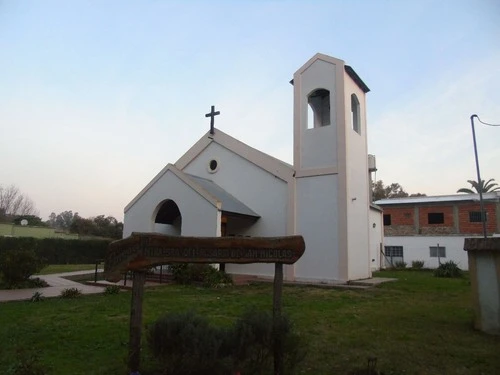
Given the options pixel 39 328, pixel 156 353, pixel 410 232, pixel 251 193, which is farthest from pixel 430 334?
pixel 410 232

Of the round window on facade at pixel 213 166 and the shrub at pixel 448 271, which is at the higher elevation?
the round window on facade at pixel 213 166

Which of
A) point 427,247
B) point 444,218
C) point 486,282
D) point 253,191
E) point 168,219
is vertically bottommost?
point 486,282

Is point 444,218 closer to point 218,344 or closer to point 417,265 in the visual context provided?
point 417,265

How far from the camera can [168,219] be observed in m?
20.9

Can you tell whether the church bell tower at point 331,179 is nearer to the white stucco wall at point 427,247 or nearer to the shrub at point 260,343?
the shrub at point 260,343

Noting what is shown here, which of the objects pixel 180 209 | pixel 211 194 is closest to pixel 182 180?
pixel 180 209

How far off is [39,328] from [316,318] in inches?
212

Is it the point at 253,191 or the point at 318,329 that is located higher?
the point at 253,191

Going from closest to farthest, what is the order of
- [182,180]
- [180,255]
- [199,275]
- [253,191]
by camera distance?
1. [180,255]
2. [199,275]
3. [182,180]
4. [253,191]

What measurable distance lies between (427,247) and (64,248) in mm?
28444

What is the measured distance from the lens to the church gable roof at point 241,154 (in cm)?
1806

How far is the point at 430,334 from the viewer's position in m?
7.18

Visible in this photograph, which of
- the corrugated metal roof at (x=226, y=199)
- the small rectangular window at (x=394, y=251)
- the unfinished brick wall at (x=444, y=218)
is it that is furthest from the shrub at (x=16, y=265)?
the unfinished brick wall at (x=444, y=218)

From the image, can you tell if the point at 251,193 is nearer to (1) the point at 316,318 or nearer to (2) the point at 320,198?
(2) the point at 320,198
